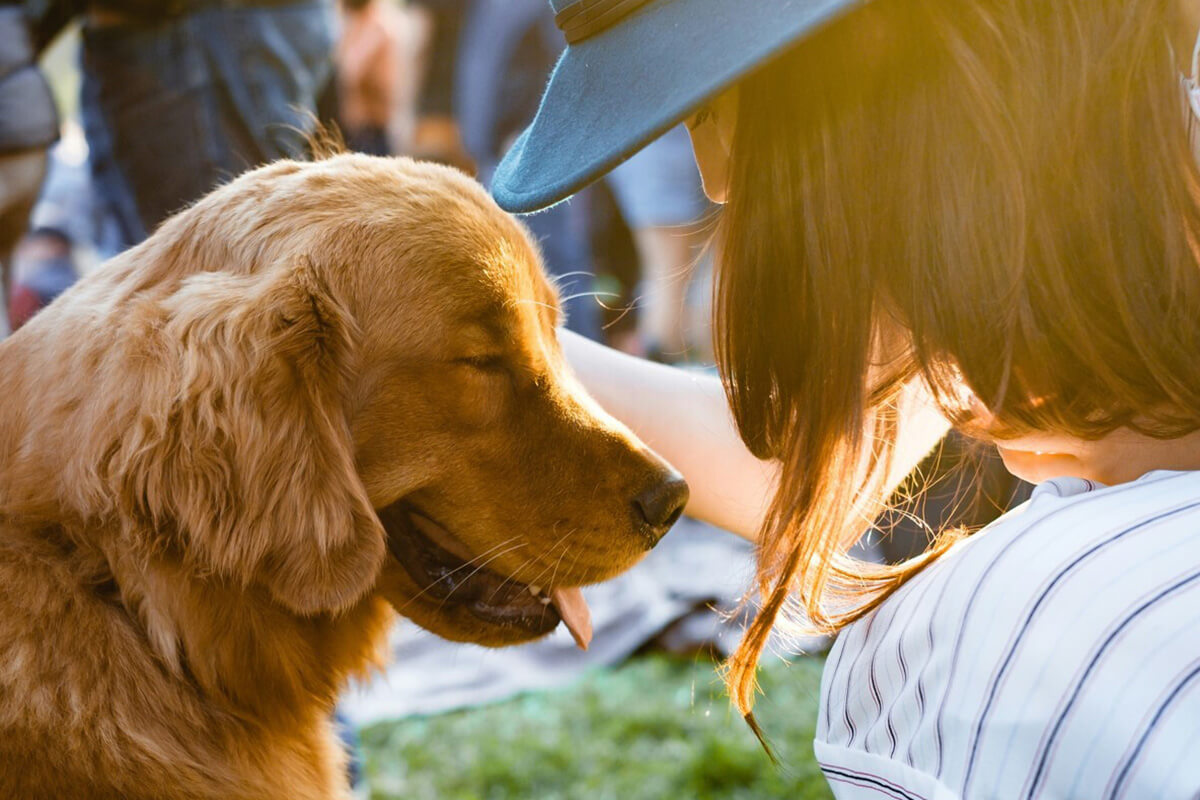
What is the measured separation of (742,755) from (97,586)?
Answer: 221cm

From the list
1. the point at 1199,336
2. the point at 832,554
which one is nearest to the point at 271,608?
the point at 832,554

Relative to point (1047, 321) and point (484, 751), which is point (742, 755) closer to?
point (484, 751)

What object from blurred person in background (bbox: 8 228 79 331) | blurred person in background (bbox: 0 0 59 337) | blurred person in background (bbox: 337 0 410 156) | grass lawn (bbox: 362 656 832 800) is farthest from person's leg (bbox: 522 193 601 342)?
blurred person in background (bbox: 0 0 59 337)

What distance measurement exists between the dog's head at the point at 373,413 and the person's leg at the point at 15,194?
1811 millimetres

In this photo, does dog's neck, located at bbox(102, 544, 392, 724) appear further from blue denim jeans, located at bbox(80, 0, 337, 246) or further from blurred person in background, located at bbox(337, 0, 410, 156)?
blurred person in background, located at bbox(337, 0, 410, 156)

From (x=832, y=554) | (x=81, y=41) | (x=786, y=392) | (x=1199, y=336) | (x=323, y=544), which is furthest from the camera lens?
(x=81, y=41)

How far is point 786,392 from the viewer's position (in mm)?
1593

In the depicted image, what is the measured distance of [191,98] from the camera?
11.8ft

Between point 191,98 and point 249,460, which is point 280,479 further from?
point 191,98

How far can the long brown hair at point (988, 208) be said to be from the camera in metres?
1.27

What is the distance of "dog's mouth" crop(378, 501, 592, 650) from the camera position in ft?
6.98

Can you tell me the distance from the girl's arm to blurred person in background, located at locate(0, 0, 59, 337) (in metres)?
1.98

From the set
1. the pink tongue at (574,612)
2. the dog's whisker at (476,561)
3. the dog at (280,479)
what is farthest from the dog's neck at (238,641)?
the pink tongue at (574,612)

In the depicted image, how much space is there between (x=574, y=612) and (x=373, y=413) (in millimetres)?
640
